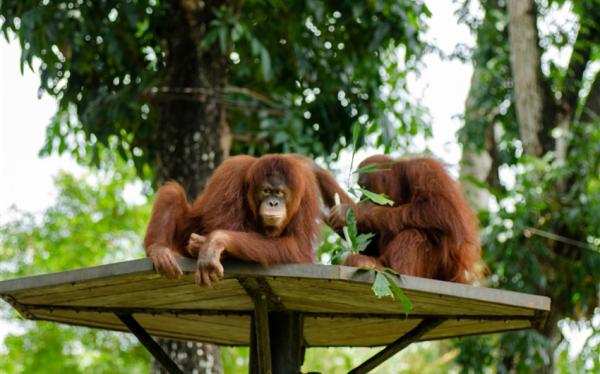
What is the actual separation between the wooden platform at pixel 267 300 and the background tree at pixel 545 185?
4.14 meters

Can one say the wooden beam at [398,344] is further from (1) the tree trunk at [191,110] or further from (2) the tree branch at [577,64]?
(2) the tree branch at [577,64]

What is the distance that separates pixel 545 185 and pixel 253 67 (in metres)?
2.93

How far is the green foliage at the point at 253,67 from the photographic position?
23.0 ft

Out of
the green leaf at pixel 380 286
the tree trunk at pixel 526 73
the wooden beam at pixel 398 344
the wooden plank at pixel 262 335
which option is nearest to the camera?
the green leaf at pixel 380 286

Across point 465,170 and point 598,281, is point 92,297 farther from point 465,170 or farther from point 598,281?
point 465,170

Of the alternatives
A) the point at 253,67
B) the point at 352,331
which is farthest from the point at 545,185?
the point at 352,331

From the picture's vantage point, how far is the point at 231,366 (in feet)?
44.9

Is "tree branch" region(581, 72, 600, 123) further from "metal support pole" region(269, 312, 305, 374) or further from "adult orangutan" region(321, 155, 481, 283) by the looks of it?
"metal support pole" region(269, 312, 305, 374)

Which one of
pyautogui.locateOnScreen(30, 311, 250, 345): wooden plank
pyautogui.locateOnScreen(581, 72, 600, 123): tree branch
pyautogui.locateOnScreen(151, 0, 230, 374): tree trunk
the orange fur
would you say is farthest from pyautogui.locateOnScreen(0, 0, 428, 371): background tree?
pyautogui.locateOnScreen(581, 72, 600, 123): tree branch

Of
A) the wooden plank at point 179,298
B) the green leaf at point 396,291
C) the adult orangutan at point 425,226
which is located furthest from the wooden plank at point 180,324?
the green leaf at point 396,291

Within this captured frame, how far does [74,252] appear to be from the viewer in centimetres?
Answer: 1305

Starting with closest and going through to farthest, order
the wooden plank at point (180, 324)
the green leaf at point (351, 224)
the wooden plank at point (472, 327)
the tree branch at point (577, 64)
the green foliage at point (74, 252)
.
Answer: the green leaf at point (351, 224)
the wooden plank at point (472, 327)
the wooden plank at point (180, 324)
the tree branch at point (577, 64)
the green foliage at point (74, 252)

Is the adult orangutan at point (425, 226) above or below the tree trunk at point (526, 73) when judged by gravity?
below

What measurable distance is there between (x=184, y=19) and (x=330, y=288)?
3.96m
